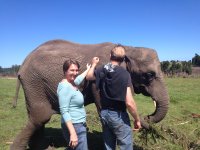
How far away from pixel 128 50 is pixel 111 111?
7.75 feet

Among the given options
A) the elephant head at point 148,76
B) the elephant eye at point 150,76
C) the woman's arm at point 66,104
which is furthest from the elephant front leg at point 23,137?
the woman's arm at point 66,104

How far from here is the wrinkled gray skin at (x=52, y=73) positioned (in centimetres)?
767

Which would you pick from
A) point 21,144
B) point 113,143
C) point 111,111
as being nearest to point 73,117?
point 111,111

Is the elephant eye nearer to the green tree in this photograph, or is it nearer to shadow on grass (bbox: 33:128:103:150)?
shadow on grass (bbox: 33:128:103:150)

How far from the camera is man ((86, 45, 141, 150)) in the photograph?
18.5ft

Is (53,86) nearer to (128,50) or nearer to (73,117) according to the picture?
(128,50)

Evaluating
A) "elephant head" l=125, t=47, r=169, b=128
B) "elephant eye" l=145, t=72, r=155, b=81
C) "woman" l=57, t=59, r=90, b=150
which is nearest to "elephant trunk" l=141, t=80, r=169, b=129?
"elephant head" l=125, t=47, r=169, b=128

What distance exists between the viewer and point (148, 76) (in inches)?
298

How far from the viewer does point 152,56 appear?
301 inches

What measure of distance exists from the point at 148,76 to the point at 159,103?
0.62 metres

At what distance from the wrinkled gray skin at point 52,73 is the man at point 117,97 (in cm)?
176

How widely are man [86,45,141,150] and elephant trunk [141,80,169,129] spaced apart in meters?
1.38

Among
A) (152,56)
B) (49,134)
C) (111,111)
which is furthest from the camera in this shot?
(49,134)

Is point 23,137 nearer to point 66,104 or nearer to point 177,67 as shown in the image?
point 66,104
